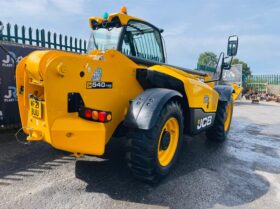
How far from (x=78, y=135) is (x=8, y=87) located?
3.27 meters

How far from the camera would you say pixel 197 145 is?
5000 millimetres

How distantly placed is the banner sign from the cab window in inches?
109

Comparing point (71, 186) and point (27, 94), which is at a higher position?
point (27, 94)

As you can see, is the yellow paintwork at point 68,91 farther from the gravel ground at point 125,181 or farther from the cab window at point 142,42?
the gravel ground at point 125,181

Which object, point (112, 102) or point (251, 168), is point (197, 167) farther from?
point (112, 102)

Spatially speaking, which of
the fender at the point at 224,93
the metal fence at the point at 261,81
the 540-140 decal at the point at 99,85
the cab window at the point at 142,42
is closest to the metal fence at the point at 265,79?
the metal fence at the point at 261,81

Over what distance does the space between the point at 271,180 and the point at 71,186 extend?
8.88 ft

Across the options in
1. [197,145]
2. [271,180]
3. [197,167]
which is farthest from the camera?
[197,145]

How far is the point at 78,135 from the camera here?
2.58 meters

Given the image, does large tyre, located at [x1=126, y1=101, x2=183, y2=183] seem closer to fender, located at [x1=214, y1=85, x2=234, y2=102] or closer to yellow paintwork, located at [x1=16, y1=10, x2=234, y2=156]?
yellow paintwork, located at [x1=16, y1=10, x2=234, y2=156]

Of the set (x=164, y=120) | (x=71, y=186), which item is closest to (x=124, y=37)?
(x=164, y=120)

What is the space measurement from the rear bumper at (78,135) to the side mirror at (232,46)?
3.02m

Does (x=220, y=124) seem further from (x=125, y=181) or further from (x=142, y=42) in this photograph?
(x=125, y=181)

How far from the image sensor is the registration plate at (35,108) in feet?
9.01
